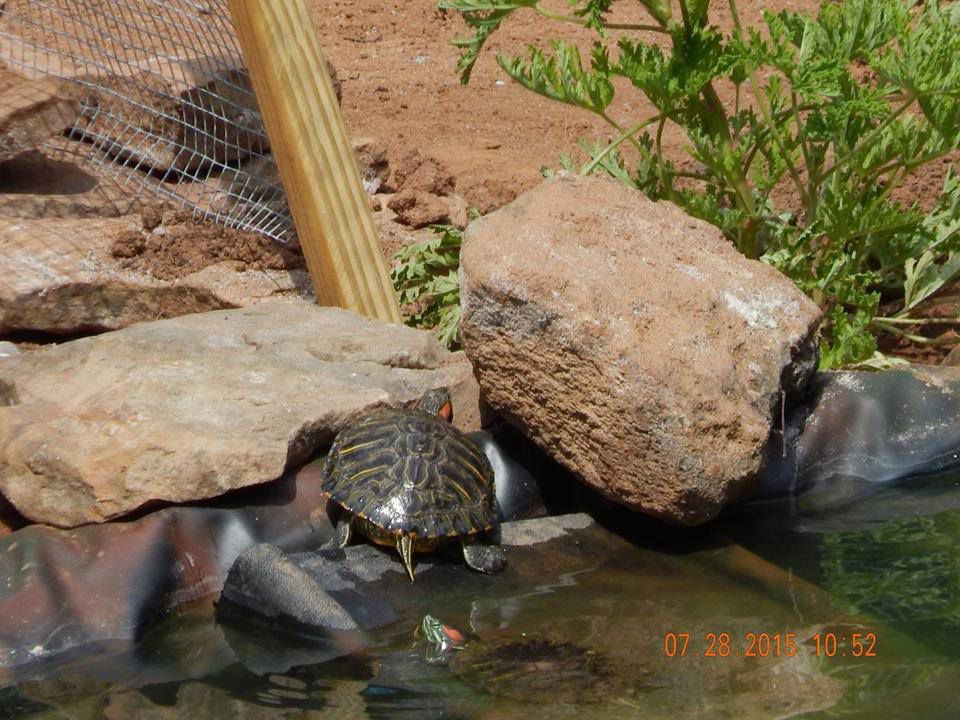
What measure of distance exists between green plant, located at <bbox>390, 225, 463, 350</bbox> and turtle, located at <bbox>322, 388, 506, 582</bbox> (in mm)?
1500

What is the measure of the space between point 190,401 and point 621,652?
62.7 inches

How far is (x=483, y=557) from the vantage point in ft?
13.4

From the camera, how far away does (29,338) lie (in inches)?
219

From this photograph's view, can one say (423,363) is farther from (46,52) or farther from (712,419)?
(46,52)

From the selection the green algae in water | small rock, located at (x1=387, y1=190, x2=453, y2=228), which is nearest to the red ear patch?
the green algae in water

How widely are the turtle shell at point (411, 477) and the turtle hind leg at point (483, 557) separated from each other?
3.0 inches

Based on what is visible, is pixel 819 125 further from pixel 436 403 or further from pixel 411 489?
pixel 411 489

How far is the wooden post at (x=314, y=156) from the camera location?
5281 mm

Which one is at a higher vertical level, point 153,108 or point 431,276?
point 153,108

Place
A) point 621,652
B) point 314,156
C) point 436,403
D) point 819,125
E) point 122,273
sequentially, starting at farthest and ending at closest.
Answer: point 122,273 < point 314,156 < point 819,125 < point 436,403 < point 621,652

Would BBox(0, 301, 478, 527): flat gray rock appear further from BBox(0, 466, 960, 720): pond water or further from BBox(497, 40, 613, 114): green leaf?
BBox(497, 40, 613, 114): green leaf

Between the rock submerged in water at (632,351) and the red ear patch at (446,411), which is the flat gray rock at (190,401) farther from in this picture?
the rock submerged in water at (632,351)
